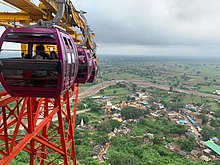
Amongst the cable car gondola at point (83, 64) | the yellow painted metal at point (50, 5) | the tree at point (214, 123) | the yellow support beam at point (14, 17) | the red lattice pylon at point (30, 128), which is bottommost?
the tree at point (214, 123)

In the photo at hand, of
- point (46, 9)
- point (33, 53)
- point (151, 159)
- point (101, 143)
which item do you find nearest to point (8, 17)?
point (46, 9)

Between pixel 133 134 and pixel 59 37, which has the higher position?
pixel 59 37

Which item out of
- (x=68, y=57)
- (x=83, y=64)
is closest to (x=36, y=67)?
(x=68, y=57)

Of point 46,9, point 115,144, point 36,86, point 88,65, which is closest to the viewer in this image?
point 36,86

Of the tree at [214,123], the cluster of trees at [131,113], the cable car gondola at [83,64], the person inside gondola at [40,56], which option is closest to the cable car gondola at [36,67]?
the person inside gondola at [40,56]

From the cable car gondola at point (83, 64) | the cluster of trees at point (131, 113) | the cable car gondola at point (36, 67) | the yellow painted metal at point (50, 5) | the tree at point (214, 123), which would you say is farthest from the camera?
the cluster of trees at point (131, 113)

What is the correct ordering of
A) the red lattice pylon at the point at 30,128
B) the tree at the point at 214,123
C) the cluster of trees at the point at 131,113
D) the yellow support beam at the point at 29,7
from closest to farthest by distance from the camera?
the yellow support beam at the point at 29,7 → the red lattice pylon at the point at 30,128 → the tree at the point at 214,123 → the cluster of trees at the point at 131,113

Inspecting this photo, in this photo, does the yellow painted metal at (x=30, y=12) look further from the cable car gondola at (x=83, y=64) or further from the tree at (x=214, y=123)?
the tree at (x=214, y=123)

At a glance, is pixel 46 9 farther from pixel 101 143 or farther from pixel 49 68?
pixel 101 143

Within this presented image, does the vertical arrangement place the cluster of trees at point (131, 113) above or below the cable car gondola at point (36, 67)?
below
